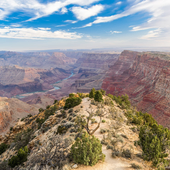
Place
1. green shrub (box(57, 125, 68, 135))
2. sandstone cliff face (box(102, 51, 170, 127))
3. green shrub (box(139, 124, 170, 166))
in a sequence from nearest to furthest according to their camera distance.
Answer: green shrub (box(139, 124, 170, 166)), green shrub (box(57, 125, 68, 135)), sandstone cliff face (box(102, 51, 170, 127))

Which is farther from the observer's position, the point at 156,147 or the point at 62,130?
the point at 62,130

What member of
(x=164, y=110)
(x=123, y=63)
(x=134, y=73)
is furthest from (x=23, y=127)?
(x=123, y=63)

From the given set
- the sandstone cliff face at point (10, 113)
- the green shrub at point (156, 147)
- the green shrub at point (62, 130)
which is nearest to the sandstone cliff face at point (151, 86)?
the green shrub at point (156, 147)

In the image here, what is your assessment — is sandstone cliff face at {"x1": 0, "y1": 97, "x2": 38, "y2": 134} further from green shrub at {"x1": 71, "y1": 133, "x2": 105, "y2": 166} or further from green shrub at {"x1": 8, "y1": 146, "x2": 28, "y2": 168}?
green shrub at {"x1": 71, "y1": 133, "x2": 105, "y2": 166}

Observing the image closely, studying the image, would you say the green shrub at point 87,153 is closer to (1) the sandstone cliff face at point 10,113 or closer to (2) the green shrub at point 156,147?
(2) the green shrub at point 156,147

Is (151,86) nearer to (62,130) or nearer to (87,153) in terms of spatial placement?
(62,130)

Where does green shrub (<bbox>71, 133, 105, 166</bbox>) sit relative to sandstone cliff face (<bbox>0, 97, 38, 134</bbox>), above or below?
above

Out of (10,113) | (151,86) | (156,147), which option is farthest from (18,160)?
(10,113)

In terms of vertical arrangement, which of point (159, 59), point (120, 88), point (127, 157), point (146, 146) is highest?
point (159, 59)

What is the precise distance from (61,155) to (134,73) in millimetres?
98977

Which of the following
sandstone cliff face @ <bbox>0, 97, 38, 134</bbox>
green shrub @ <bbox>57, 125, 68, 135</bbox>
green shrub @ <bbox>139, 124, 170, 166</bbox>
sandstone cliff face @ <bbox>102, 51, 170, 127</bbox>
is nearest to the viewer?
green shrub @ <bbox>139, 124, 170, 166</bbox>

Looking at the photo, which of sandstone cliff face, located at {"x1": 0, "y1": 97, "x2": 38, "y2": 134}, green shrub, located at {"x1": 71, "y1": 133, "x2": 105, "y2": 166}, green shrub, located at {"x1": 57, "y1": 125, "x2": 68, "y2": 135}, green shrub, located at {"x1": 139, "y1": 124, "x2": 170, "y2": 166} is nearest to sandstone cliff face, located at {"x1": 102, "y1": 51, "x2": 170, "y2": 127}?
green shrub, located at {"x1": 139, "y1": 124, "x2": 170, "y2": 166}

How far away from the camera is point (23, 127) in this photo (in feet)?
111

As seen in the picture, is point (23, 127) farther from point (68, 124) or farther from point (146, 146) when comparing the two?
point (146, 146)
